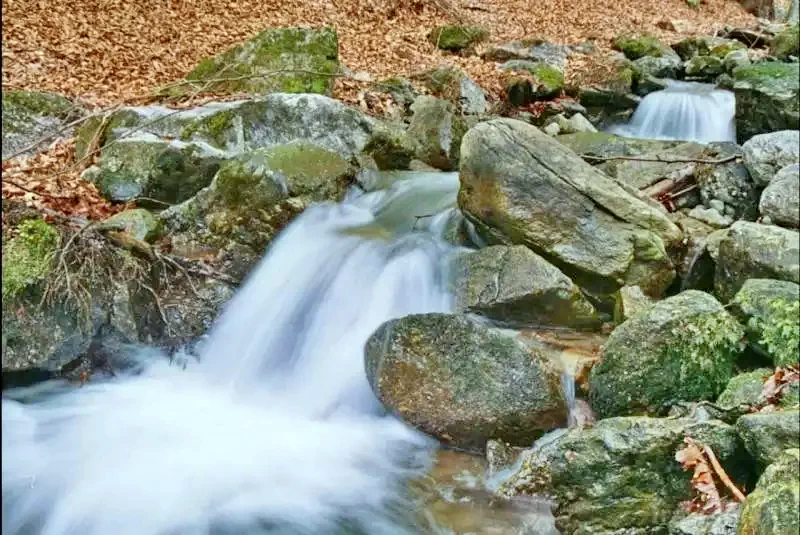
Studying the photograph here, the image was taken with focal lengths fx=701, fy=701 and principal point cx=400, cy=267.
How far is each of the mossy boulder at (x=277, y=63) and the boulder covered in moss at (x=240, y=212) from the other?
2.47 m

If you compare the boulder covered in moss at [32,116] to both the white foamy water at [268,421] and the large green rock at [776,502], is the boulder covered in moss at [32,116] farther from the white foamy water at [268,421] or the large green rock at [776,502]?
the large green rock at [776,502]

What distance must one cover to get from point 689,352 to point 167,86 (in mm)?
6263

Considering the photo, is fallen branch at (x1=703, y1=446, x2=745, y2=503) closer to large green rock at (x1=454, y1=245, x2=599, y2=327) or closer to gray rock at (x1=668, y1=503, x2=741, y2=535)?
gray rock at (x1=668, y1=503, x2=741, y2=535)

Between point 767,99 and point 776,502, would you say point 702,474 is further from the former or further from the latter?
point 767,99

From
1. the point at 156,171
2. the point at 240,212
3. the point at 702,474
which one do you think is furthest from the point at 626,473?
the point at 156,171

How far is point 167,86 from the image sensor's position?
25.4 feet

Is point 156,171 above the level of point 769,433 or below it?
below

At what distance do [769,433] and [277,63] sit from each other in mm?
7125

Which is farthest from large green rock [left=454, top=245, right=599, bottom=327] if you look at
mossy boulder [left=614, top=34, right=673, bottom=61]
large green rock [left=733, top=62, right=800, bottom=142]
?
mossy boulder [left=614, top=34, right=673, bottom=61]

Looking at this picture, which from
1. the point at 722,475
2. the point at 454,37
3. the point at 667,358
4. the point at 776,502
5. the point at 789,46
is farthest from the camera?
the point at 454,37

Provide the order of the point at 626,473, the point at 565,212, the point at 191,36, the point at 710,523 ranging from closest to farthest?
the point at 710,523 → the point at 626,473 → the point at 565,212 → the point at 191,36

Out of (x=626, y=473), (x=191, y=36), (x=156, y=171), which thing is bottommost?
(x=626, y=473)

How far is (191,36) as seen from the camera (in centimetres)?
1000

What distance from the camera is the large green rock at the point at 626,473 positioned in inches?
127
